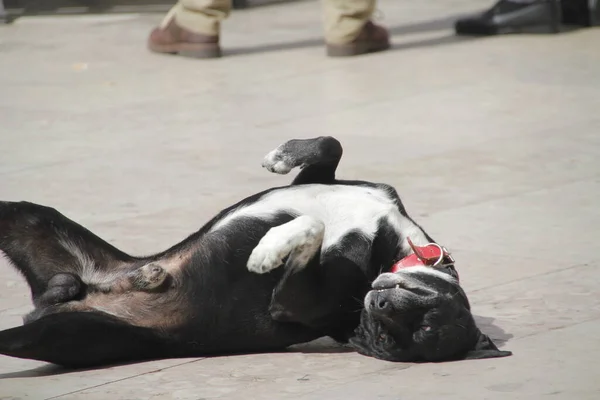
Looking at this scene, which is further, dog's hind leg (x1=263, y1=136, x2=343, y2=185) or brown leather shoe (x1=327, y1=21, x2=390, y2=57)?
brown leather shoe (x1=327, y1=21, x2=390, y2=57)

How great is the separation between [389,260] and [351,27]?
19.7 feet

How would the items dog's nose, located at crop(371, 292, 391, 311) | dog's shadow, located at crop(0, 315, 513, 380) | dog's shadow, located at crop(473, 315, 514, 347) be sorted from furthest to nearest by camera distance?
dog's shadow, located at crop(473, 315, 514, 347), dog's shadow, located at crop(0, 315, 513, 380), dog's nose, located at crop(371, 292, 391, 311)

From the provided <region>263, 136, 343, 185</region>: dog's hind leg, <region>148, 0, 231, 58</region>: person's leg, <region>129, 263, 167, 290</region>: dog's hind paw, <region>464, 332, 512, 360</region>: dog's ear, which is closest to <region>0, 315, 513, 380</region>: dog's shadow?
<region>464, 332, 512, 360</region>: dog's ear

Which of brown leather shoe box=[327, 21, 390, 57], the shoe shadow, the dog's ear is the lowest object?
the shoe shadow

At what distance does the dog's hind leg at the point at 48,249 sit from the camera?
4.35 metres

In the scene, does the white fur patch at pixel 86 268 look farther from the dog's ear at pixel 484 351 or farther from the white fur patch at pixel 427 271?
the dog's ear at pixel 484 351

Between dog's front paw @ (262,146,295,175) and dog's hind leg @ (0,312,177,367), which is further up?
dog's front paw @ (262,146,295,175)

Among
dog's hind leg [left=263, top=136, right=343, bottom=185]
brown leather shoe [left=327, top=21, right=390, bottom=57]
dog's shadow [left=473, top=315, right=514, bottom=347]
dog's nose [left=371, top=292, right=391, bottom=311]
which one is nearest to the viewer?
dog's nose [left=371, top=292, right=391, bottom=311]

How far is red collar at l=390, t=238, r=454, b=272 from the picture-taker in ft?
13.3

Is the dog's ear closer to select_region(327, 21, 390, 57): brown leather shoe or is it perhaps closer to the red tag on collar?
the red tag on collar

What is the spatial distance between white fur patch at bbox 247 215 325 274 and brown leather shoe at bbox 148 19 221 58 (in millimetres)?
6446

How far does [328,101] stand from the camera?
8.54 metres

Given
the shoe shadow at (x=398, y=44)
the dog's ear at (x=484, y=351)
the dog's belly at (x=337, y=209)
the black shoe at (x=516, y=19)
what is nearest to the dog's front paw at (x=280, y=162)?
the dog's belly at (x=337, y=209)

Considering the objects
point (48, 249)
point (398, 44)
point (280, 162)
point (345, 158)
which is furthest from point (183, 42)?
point (48, 249)
